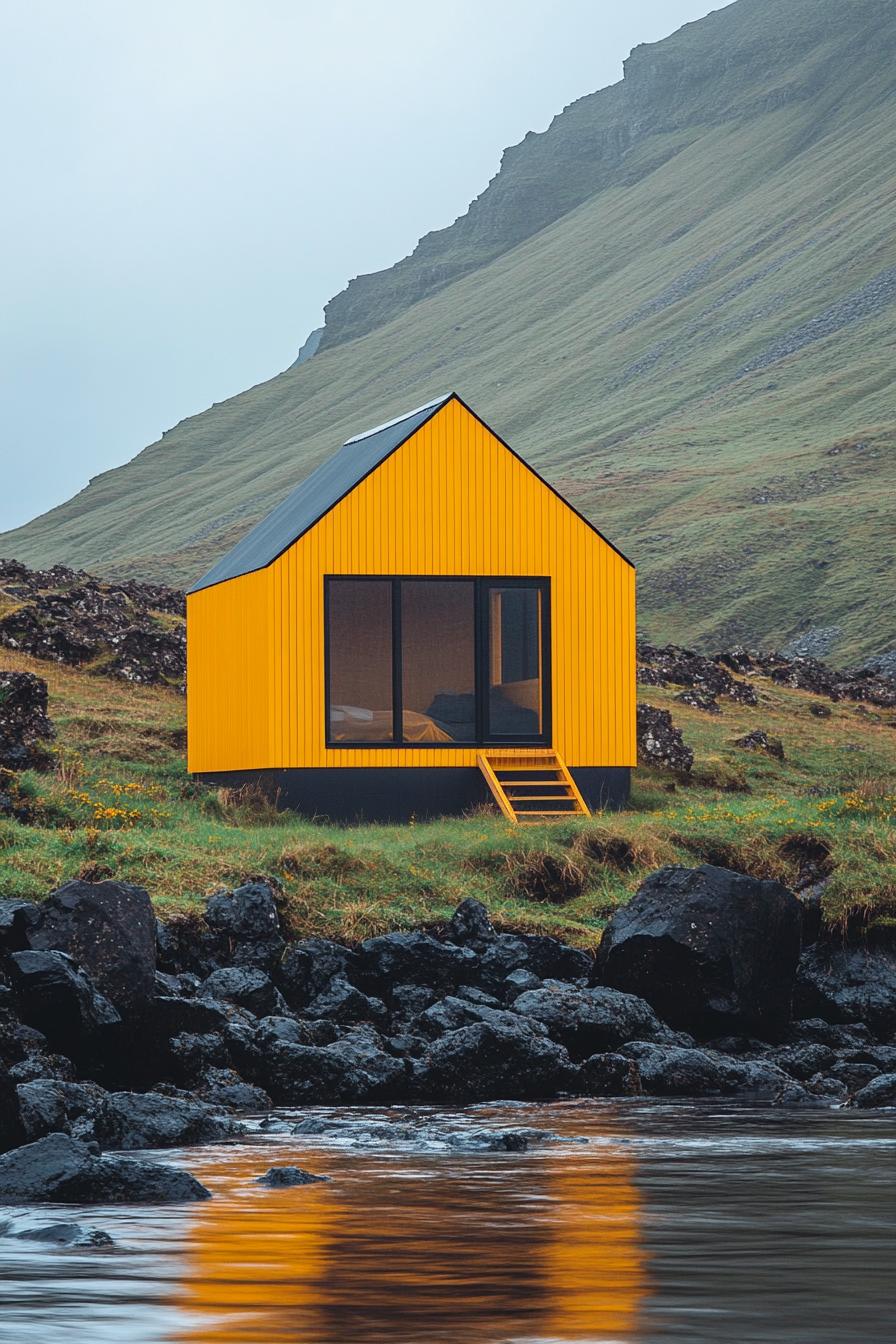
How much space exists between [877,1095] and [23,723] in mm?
14972

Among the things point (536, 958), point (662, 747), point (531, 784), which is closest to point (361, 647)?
point (531, 784)

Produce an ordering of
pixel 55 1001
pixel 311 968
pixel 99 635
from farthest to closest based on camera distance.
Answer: pixel 99 635, pixel 311 968, pixel 55 1001

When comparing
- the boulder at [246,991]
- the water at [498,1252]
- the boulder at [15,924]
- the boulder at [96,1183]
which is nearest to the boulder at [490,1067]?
the boulder at [246,991]

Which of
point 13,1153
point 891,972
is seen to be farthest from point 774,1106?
point 13,1153

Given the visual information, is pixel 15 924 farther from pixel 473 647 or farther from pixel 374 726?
pixel 473 647

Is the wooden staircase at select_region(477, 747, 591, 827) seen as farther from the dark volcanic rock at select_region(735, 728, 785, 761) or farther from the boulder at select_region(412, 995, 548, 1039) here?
the boulder at select_region(412, 995, 548, 1039)

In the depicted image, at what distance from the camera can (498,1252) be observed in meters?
10.8

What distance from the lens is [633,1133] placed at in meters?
15.3

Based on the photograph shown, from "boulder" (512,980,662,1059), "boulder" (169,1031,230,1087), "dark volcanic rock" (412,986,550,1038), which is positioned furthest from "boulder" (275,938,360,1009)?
"boulder" (169,1031,230,1087)

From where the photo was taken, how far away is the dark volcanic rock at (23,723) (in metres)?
27.0

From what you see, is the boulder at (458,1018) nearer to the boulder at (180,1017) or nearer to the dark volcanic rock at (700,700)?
the boulder at (180,1017)

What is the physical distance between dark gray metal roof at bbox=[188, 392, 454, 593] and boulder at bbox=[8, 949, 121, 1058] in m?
12.8

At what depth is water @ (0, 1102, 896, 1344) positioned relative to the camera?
358 inches

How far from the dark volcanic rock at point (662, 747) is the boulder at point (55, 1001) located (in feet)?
56.5
